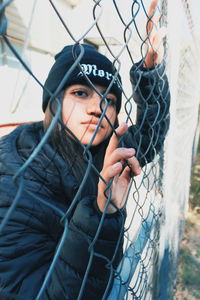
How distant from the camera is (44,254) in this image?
82 centimetres

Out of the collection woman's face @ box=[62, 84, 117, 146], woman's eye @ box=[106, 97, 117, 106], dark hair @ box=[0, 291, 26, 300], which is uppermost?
woman's eye @ box=[106, 97, 117, 106]

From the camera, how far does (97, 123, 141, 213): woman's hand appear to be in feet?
2.17

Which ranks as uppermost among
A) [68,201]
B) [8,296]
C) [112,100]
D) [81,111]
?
[112,100]

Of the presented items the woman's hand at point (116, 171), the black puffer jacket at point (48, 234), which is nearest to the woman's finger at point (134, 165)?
the woman's hand at point (116, 171)

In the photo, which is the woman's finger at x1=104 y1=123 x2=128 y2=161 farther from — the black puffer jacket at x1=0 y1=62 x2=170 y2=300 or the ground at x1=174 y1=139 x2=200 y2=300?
the ground at x1=174 y1=139 x2=200 y2=300

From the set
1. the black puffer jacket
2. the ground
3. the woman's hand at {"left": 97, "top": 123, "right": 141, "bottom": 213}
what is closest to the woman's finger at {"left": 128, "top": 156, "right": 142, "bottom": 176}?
the woman's hand at {"left": 97, "top": 123, "right": 141, "bottom": 213}

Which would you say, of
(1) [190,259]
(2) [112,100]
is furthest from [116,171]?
(1) [190,259]

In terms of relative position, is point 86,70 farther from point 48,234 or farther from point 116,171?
point 48,234

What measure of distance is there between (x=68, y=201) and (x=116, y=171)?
431 mm

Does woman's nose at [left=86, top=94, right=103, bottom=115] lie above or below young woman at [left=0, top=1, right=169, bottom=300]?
above

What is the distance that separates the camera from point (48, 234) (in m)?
0.88

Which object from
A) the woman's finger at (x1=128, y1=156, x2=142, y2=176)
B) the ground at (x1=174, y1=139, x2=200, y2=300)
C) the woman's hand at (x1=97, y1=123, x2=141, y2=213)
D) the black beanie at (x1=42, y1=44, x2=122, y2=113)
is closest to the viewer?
the woman's hand at (x1=97, y1=123, x2=141, y2=213)

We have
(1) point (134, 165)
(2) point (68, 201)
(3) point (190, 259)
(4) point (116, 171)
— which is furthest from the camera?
(3) point (190, 259)

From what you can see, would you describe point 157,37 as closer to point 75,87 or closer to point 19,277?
point 75,87
